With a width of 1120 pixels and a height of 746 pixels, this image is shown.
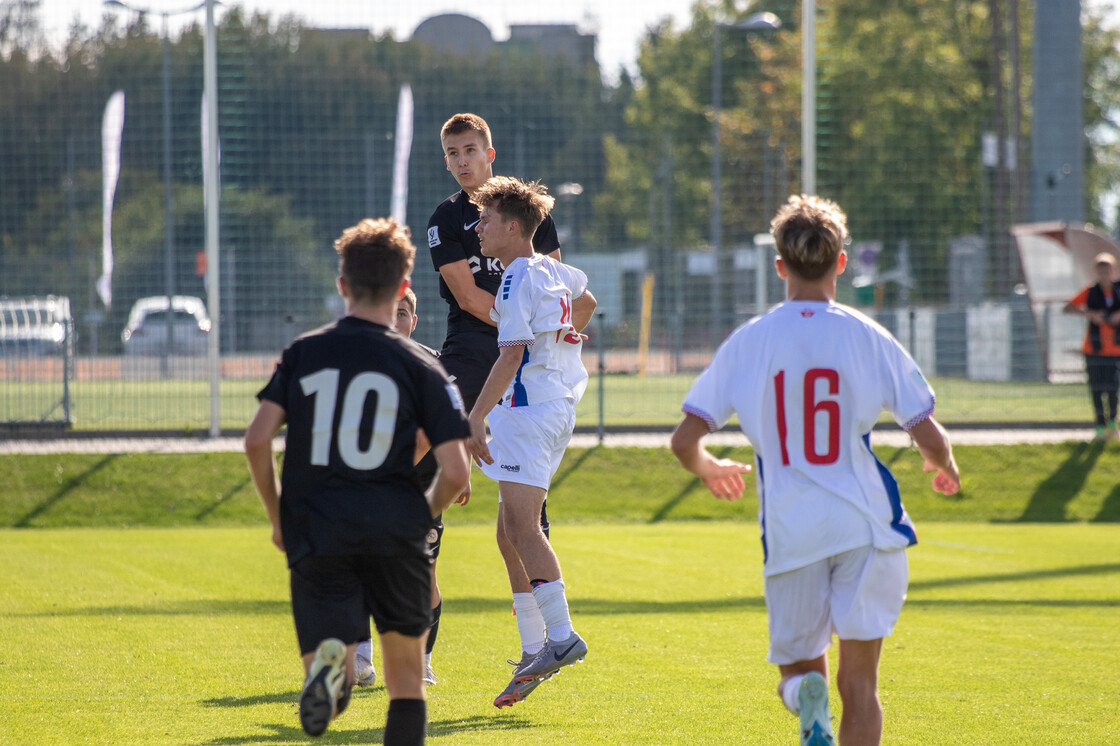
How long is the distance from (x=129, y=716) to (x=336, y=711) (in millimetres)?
1864

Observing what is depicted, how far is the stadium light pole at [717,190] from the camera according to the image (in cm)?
Result: 1775

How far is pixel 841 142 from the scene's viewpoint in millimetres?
18750

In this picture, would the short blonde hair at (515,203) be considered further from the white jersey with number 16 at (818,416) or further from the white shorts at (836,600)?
the white shorts at (836,600)

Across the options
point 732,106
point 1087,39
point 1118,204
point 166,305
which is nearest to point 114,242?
point 166,305

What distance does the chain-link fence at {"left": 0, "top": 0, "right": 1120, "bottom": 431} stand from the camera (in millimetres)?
15805

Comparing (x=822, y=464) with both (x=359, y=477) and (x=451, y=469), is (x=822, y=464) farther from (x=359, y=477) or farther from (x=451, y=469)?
(x=359, y=477)

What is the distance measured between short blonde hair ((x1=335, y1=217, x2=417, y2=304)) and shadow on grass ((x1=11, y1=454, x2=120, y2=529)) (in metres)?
9.91

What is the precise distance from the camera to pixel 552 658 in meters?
4.95

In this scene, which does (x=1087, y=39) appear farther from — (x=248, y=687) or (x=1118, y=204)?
(x=248, y=687)

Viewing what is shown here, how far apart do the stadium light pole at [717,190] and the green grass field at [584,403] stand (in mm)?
1334

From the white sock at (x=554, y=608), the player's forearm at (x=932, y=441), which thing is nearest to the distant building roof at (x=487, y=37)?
the white sock at (x=554, y=608)

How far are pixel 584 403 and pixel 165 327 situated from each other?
215 inches

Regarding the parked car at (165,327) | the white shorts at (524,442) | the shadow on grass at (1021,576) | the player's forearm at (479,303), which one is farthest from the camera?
the parked car at (165,327)

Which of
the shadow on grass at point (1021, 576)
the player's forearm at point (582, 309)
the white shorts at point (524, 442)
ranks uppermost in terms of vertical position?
the player's forearm at point (582, 309)
